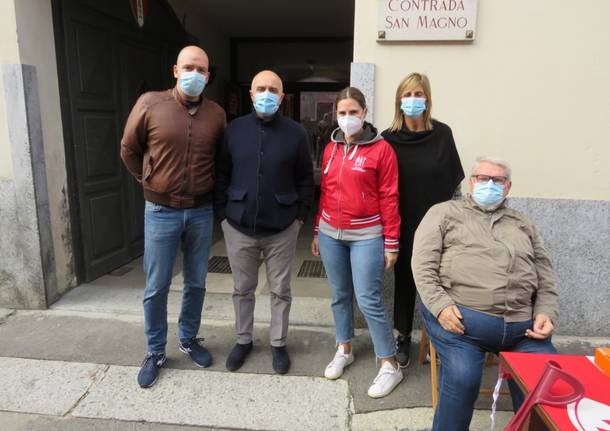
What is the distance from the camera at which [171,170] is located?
106 inches

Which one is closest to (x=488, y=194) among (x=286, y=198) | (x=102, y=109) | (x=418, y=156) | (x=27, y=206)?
(x=418, y=156)

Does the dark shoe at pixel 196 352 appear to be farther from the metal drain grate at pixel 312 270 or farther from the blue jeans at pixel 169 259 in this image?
the metal drain grate at pixel 312 270

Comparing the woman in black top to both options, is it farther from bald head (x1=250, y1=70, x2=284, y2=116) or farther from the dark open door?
the dark open door

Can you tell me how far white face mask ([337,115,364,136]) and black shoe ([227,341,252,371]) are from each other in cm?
155

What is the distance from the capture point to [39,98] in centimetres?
365

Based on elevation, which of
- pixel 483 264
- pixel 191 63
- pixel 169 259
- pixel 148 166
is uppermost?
pixel 191 63

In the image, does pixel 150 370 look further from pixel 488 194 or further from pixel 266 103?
pixel 488 194

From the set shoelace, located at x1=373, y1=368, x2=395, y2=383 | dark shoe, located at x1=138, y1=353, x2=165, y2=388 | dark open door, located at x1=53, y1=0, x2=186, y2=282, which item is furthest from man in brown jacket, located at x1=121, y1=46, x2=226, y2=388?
Answer: dark open door, located at x1=53, y1=0, x2=186, y2=282

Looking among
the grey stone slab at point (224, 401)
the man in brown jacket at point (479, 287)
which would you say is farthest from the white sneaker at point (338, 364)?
the man in brown jacket at point (479, 287)

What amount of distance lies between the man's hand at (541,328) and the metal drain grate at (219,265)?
327 centimetres

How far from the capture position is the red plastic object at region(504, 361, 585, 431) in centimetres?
142

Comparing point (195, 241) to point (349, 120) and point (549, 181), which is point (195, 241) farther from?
point (549, 181)

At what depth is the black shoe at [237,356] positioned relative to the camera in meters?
2.98

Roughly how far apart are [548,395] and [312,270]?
360 cm
